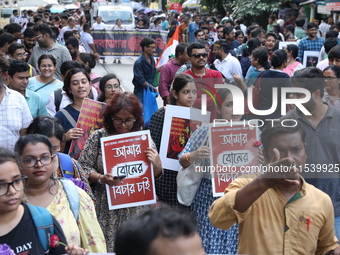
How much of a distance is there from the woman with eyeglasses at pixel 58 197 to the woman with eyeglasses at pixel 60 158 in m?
0.39

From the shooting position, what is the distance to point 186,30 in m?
19.8

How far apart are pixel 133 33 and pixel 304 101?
1547 centimetres

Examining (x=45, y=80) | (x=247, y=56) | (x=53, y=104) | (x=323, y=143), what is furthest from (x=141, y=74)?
(x=323, y=143)

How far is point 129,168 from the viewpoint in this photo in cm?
453

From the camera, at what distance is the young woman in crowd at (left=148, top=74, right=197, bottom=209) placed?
4887 millimetres

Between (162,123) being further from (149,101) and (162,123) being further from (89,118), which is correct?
(149,101)

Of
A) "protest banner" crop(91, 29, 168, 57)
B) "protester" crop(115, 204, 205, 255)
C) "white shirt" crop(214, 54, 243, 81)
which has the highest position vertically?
"protester" crop(115, 204, 205, 255)

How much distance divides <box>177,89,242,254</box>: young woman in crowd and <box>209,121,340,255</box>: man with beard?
1113 mm

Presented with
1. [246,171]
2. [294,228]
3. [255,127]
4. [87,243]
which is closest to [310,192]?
[294,228]

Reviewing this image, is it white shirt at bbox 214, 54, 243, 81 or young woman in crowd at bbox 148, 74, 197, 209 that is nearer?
young woman in crowd at bbox 148, 74, 197, 209

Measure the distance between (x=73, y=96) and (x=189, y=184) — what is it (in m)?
2.23

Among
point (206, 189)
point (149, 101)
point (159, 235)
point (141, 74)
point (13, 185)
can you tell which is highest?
point (159, 235)

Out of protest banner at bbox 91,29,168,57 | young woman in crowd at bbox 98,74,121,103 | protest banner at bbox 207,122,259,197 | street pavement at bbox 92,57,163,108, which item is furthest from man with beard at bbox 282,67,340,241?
protest banner at bbox 91,29,168,57

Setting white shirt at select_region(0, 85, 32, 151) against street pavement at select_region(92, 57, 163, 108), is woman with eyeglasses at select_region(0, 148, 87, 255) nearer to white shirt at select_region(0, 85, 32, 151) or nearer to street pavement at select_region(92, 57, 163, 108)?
white shirt at select_region(0, 85, 32, 151)
